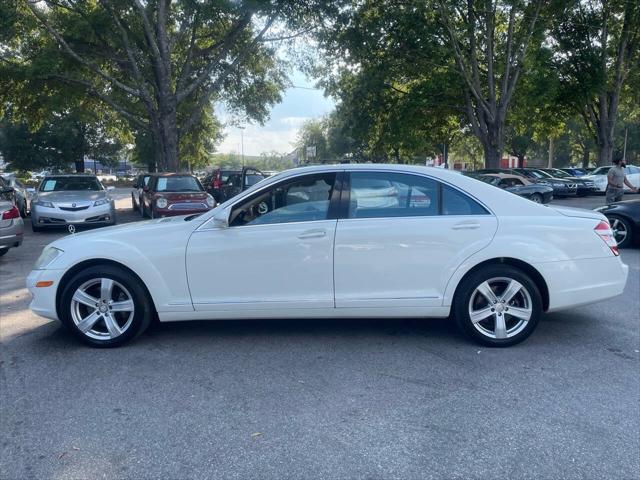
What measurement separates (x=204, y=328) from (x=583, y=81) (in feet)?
92.7

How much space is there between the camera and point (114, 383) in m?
4.00

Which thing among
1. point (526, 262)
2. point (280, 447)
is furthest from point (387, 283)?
point (280, 447)

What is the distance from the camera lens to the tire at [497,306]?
4.61 metres

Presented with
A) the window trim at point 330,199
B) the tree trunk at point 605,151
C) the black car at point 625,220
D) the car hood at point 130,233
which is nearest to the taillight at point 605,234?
the window trim at point 330,199

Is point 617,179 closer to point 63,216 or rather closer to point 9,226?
point 9,226

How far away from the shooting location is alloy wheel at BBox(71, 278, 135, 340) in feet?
15.4

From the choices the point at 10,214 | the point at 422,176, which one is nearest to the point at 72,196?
the point at 10,214

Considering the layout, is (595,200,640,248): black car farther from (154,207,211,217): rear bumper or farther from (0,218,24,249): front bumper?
(0,218,24,249): front bumper

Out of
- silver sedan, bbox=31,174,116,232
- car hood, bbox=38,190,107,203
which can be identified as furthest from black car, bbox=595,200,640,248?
car hood, bbox=38,190,107,203

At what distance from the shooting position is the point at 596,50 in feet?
89.9

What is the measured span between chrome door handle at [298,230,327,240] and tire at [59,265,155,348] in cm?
145

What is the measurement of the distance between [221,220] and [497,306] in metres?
2.46

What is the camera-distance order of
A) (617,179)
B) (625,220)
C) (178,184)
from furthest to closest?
(178,184), (617,179), (625,220)

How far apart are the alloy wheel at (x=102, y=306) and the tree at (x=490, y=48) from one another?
19.4 metres
